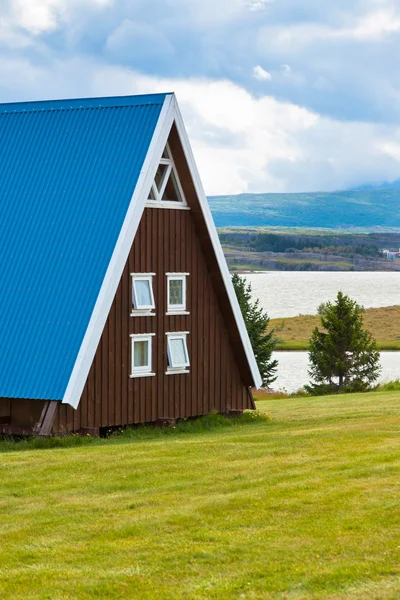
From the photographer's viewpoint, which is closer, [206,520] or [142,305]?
[206,520]

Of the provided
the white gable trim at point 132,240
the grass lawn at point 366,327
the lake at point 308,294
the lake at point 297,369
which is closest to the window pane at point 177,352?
the white gable trim at point 132,240

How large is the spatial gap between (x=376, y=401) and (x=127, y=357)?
10385 mm

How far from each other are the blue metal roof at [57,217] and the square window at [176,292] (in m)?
2.91

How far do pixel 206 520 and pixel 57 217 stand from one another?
492 inches

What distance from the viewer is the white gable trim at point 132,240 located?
21.8 metres

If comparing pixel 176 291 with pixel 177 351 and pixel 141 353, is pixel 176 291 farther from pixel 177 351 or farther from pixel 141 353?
pixel 141 353

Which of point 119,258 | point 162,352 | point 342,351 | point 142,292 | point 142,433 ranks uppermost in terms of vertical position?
point 119,258

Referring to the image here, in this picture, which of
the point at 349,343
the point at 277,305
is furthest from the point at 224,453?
the point at 277,305

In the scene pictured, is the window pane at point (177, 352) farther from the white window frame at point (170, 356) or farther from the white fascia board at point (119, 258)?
the white fascia board at point (119, 258)

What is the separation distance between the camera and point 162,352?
25.5 meters

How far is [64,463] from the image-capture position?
17.6 metres

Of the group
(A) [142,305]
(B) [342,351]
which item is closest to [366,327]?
(B) [342,351]

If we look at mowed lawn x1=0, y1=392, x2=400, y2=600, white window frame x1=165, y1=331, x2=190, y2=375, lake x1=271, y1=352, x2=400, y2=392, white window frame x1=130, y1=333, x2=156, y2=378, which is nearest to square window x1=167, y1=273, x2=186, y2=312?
Result: white window frame x1=165, y1=331, x2=190, y2=375

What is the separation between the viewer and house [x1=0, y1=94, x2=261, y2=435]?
22359 millimetres
